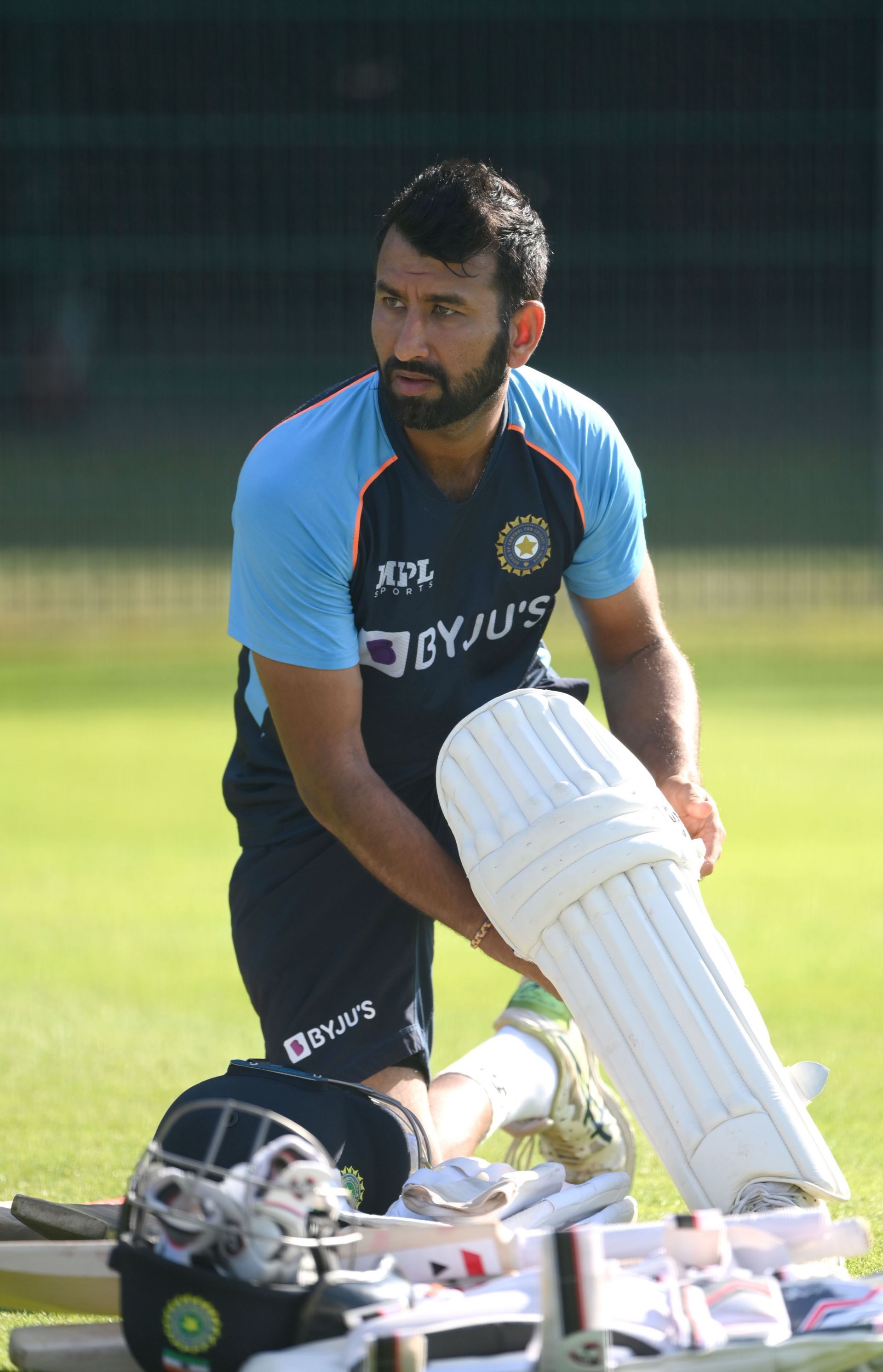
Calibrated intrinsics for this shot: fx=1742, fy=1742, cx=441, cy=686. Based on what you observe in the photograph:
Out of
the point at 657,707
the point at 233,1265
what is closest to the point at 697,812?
the point at 657,707

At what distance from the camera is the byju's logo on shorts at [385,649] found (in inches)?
99.1

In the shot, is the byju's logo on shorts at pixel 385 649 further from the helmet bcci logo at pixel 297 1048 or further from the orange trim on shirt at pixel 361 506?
the helmet bcci logo at pixel 297 1048

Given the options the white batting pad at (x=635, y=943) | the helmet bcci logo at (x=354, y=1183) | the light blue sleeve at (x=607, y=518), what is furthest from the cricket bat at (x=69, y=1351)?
the light blue sleeve at (x=607, y=518)

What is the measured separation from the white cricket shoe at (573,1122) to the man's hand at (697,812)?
0.41 m

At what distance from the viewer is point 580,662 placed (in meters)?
7.55

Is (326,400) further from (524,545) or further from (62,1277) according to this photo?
(62,1277)

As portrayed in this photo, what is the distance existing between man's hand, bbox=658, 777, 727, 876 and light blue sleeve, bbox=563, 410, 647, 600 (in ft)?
1.24

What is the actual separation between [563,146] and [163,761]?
491cm

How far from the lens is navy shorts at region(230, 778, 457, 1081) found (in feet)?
8.62

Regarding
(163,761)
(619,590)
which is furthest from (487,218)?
(163,761)

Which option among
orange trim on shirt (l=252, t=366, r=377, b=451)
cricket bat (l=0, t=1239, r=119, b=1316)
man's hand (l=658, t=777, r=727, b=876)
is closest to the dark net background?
orange trim on shirt (l=252, t=366, r=377, b=451)

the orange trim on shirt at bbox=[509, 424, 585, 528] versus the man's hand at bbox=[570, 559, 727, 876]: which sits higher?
the orange trim on shirt at bbox=[509, 424, 585, 528]

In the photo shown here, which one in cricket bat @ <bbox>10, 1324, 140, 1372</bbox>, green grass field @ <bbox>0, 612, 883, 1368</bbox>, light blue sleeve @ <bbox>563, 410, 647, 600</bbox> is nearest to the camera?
cricket bat @ <bbox>10, 1324, 140, 1372</bbox>

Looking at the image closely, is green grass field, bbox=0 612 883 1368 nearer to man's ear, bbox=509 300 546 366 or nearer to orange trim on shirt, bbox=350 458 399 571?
orange trim on shirt, bbox=350 458 399 571
